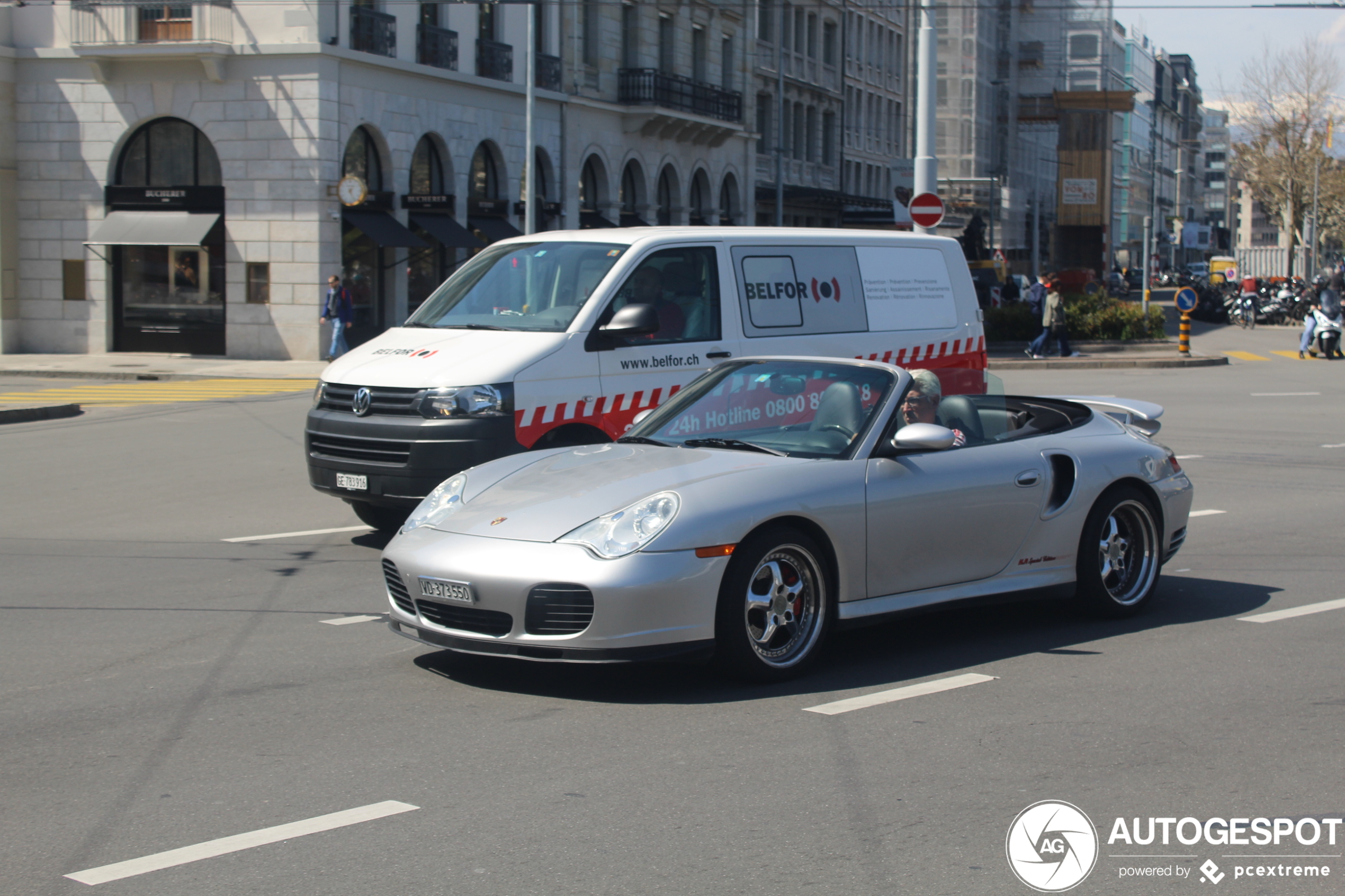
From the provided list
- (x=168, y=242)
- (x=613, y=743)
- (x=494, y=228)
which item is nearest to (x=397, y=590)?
(x=613, y=743)

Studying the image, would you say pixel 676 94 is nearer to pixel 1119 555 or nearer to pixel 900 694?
pixel 1119 555

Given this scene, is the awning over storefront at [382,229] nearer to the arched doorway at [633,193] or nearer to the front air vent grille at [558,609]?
the arched doorway at [633,193]

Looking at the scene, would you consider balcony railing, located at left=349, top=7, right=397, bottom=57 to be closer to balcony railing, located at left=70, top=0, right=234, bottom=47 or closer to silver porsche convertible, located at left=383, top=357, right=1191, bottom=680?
balcony railing, located at left=70, top=0, right=234, bottom=47

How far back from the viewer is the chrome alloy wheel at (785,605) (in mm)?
5961

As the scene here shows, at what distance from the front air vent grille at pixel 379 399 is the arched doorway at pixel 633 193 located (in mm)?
36154

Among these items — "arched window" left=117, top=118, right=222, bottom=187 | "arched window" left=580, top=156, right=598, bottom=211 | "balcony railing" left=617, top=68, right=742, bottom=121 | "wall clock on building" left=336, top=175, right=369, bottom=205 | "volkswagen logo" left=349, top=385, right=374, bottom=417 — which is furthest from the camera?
"balcony railing" left=617, top=68, right=742, bottom=121

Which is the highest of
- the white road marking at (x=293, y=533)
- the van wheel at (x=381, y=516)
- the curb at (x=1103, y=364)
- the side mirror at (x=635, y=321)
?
the side mirror at (x=635, y=321)

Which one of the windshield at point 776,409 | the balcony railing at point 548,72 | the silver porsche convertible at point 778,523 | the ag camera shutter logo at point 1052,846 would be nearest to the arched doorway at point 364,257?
the balcony railing at point 548,72

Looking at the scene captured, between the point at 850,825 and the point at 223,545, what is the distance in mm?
6259

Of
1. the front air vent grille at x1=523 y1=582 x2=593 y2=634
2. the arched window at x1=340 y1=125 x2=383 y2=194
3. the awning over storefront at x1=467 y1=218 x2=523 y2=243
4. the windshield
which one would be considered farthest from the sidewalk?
the front air vent grille at x1=523 y1=582 x2=593 y2=634

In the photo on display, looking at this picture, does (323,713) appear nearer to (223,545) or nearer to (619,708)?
(619,708)

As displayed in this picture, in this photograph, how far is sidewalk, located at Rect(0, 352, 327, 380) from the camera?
27344 mm

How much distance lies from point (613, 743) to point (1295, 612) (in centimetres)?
417

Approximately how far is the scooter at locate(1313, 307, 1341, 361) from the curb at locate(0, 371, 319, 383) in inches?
828
